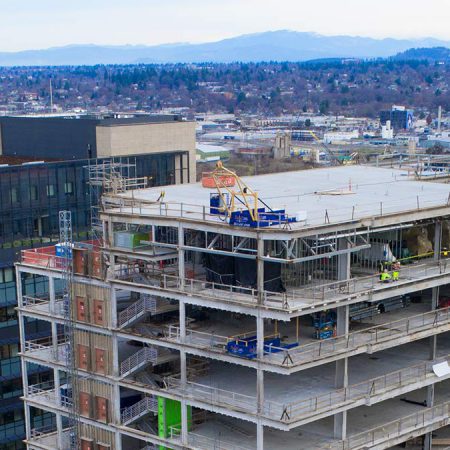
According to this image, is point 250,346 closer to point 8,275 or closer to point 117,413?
point 117,413

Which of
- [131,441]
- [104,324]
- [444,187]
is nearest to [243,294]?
[104,324]

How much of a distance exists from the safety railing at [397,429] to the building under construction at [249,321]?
0.35 feet

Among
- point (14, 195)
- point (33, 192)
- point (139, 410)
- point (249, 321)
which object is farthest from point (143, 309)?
point (33, 192)

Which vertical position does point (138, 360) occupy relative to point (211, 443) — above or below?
above

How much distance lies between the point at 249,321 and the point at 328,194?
401 inches

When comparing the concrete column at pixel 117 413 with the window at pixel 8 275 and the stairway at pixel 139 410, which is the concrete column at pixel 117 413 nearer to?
the stairway at pixel 139 410

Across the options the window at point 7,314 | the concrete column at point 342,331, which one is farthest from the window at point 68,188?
the concrete column at point 342,331

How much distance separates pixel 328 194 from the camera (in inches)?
2431

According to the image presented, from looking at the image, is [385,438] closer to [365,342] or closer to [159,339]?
[365,342]

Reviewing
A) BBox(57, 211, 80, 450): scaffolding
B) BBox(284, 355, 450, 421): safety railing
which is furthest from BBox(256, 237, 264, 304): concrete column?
BBox(57, 211, 80, 450): scaffolding

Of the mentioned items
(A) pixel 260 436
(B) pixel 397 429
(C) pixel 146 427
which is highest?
(A) pixel 260 436

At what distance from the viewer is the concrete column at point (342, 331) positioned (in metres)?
51.9

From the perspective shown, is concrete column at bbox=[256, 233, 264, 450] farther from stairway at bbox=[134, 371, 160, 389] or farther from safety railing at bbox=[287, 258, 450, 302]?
stairway at bbox=[134, 371, 160, 389]

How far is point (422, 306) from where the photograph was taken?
205 feet
